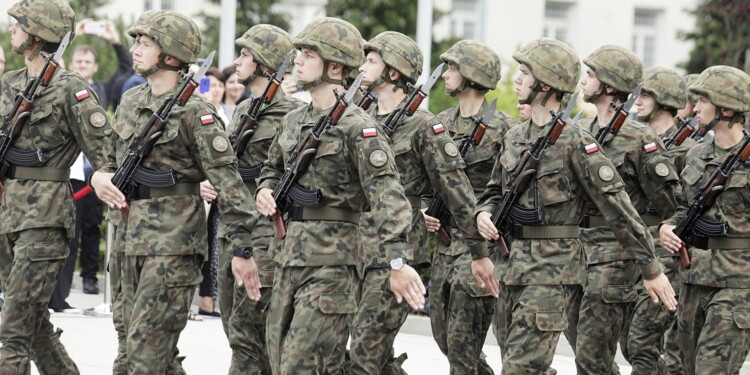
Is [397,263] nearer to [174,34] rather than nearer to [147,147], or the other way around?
[147,147]

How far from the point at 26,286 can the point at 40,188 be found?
0.58 m

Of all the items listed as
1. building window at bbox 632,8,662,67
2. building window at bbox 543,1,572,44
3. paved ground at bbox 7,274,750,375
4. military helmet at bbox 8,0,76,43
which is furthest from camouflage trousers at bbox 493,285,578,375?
building window at bbox 632,8,662,67

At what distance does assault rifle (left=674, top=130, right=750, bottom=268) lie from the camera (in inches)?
332

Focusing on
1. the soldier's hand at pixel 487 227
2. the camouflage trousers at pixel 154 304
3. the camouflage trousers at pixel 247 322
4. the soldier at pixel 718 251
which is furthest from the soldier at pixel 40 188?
the soldier at pixel 718 251

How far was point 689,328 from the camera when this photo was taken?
28.0ft

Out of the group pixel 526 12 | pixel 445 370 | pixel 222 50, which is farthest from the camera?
pixel 526 12

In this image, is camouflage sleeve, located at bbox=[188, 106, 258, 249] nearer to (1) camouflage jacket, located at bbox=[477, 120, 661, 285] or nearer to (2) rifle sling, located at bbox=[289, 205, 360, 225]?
(2) rifle sling, located at bbox=[289, 205, 360, 225]

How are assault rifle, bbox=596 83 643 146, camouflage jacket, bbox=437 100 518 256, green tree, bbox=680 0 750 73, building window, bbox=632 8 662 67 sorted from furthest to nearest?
1. building window, bbox=632 8 662 67
2. green tree, bbox=680 0 750 73
3. camouflage jacket, bbox=437 100 518 256
4. assault rifle, bbox=596 83 643 146

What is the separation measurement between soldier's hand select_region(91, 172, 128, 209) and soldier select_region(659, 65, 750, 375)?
3.30 m

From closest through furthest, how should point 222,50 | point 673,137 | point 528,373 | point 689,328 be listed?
point 528,373
point 689,328
point 673,137
point 222,50

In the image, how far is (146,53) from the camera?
310 inches

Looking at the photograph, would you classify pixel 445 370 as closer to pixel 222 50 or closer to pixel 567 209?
pixel 567 209

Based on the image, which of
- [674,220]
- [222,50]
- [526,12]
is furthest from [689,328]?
[526,12]

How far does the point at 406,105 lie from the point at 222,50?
7.61 metres
